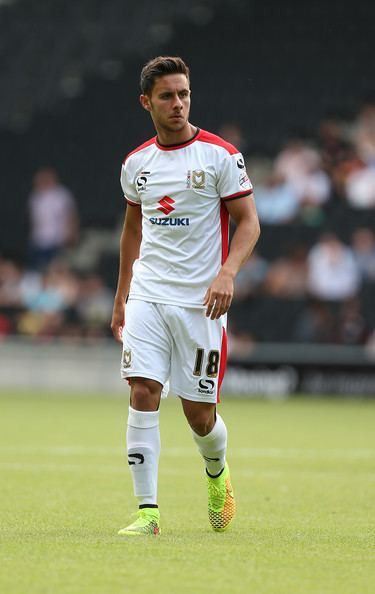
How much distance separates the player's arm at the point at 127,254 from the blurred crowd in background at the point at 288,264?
44.8ft

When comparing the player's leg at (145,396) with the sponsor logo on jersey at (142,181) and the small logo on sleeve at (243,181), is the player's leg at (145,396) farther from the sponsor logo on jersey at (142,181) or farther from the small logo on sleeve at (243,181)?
the small logo on sleeve at (243,181)

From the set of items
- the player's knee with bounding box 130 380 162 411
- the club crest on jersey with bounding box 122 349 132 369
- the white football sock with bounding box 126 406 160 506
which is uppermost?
the club crest on jersey with bounding box 122 349 132 369

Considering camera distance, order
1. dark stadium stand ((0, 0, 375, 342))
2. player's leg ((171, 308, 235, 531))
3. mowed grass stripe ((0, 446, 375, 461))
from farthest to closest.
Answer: dark stadium stand ((0, 0, 375, 342)), mowed grass stripe ((0, 446, 375, 461)), player's leg ((171, 308, 235, 531))

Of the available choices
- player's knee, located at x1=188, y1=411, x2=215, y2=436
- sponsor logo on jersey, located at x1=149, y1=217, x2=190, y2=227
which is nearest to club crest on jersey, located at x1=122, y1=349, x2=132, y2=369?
player's knee, located at x1=188, y1=411, x2=215, y2=436

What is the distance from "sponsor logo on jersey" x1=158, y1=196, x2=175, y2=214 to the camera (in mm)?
6727

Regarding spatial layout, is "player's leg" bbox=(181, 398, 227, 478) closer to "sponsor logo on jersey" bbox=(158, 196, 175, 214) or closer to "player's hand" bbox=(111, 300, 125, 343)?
"player's hand" bbox=(111, 300, 125, 343)

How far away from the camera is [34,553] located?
18.6ft

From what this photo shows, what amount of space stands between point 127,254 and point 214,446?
111cm

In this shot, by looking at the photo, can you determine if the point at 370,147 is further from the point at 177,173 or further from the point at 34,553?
the point at 34,553

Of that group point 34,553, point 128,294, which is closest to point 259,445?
point 128,294

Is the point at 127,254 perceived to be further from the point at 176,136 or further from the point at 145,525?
the point at 145,525

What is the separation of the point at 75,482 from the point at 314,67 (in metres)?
15.9

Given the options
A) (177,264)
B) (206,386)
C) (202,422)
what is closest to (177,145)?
(177,264)

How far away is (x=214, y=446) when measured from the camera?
22.7ft
